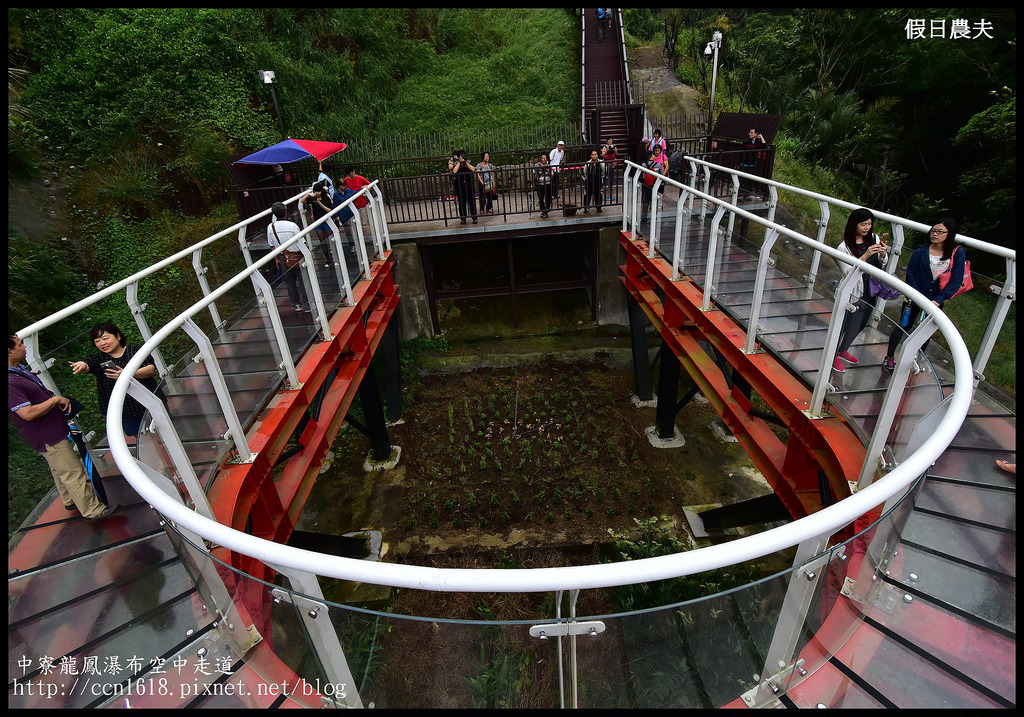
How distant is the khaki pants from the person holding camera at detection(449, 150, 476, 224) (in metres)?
7.94

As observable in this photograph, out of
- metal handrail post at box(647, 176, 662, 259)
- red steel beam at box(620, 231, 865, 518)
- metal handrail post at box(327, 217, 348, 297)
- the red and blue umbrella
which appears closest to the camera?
red steel beam at box(620, 231, 865, 518)

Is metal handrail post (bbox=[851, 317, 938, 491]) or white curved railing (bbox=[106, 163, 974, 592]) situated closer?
white curved railing (bbox=[106, 163, 974, 592])

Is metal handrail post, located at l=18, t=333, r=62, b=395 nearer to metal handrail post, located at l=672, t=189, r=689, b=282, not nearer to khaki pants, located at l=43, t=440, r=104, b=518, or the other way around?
khaki pants, located at l=43, t=440, r=104, b=518

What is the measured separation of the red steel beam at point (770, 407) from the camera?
3428mm

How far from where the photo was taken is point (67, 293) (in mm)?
9523

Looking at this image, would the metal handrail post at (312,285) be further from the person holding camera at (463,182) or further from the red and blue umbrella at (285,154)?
the person holding camera at (463,182)

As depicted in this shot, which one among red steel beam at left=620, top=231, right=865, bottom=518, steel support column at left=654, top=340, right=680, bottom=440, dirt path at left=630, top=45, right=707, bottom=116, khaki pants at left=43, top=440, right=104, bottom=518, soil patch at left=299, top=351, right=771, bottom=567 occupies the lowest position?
soil patch at left=299, top=351, right=771, bottom=567

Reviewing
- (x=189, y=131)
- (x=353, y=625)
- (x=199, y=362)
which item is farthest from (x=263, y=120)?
(x=353, y=625)

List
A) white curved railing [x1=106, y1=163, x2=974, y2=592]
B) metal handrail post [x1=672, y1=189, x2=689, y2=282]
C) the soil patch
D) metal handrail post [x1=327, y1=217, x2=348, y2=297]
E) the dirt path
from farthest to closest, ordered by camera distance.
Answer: the dirt path, the soil patch, metal handrail post [x1=672, y1=189, x2=689, y2=282], metal handrail post [x1=327, y1=217, x2=348, y2=297], white curved railing [x1=106, y1=163, x2=974, y2=592]

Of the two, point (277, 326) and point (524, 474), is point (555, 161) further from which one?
point (277, 326)

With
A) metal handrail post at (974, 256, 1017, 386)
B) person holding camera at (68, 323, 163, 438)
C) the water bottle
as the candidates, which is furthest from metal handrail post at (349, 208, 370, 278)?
metal handrail post at (974, 256, 1017, 386)

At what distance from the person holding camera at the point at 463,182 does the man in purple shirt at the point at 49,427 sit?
7.82 meters

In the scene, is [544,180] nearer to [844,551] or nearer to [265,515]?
[265,515]

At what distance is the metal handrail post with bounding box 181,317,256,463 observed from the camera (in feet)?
9.72
